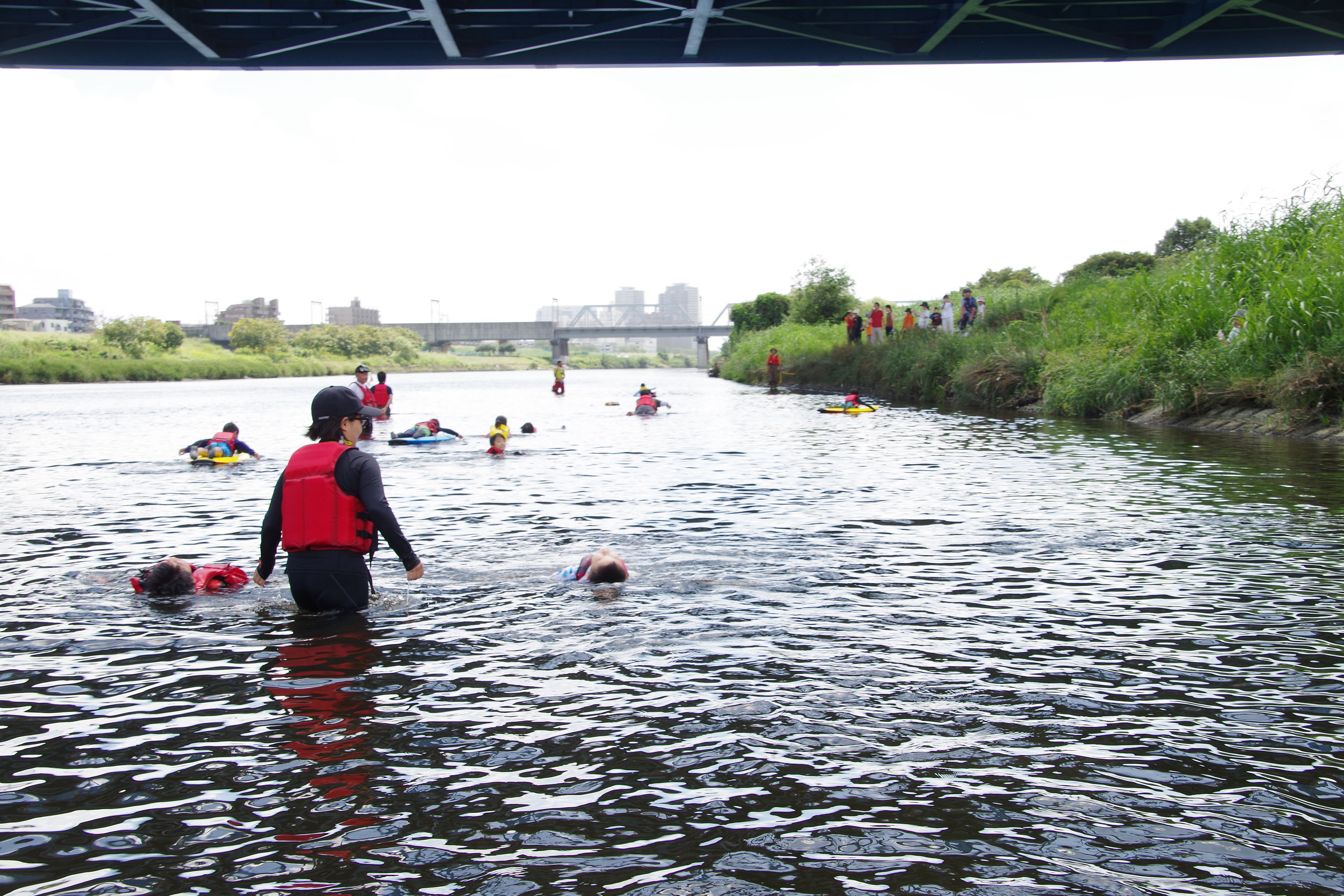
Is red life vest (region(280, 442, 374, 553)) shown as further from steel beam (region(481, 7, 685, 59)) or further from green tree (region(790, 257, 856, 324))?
green tree (region(790, 257, 856, 324))

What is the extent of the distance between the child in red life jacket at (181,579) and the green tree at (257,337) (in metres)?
114

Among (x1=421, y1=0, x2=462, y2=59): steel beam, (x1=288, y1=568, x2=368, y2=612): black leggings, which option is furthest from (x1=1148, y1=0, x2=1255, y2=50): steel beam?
(x1=288, y1=568, x2=368, y2=612): black leggings

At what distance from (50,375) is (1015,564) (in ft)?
264

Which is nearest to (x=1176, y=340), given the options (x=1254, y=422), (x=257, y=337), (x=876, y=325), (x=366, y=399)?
(x=1254, y=422)

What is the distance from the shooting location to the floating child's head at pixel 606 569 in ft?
28.2

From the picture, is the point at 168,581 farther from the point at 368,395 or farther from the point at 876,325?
the point at 876,325

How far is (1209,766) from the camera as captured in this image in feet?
15.2

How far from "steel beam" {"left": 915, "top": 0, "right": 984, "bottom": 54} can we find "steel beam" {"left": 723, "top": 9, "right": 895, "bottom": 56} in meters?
0.71

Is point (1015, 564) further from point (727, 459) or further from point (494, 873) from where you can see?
point (727, 459)

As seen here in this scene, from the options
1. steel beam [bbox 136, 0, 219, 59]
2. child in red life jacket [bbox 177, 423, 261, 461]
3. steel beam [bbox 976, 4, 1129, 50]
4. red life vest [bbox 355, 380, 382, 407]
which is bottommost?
child in red life jacket [bbox 177, 423, 261, 461]

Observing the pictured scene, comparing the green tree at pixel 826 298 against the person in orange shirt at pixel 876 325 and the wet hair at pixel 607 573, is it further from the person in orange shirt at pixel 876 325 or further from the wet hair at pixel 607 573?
the wet hair at pixel 607 573

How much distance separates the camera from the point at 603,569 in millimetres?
8609

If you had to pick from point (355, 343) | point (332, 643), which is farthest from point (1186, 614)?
point (355, 343)

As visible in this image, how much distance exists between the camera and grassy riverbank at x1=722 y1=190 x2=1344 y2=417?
19297 millimetres
